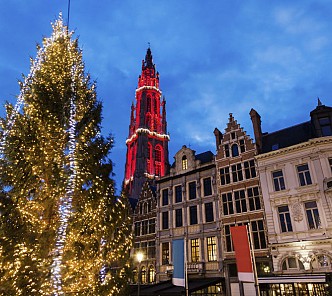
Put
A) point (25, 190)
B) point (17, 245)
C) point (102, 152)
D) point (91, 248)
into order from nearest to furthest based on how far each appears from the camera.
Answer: point (17, 245)
point (25, 190)
point (91, 248)
point (102, 152)

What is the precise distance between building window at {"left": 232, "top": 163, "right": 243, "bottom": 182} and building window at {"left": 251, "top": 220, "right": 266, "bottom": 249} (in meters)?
3.70

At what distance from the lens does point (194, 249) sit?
23969mm

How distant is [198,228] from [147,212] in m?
6.85

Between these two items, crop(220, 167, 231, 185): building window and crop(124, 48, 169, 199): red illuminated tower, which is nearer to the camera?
crop(220, 167, 231, 185): building window

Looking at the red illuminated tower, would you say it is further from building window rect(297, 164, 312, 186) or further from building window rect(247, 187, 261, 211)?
building window rect(297, 164, 312, 186)

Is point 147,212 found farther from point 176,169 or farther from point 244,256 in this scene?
point 244,256

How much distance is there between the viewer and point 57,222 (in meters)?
10.5

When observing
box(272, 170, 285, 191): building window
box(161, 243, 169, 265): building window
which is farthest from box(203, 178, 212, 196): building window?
box(161, 243, 169, 265): building window

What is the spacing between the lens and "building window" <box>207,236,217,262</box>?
75.2 feet

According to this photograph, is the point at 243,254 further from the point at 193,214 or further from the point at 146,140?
the point at 146,140

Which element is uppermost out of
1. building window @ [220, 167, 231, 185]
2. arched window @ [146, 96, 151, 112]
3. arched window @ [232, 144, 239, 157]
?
arched window @ [146, 96, 151, 112]

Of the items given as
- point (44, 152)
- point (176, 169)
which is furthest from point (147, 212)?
point (44, 152)

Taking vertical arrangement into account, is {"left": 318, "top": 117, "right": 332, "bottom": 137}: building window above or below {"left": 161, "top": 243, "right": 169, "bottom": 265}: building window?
above

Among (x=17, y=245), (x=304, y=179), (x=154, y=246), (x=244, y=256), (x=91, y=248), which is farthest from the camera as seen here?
(x=154, y=246)
